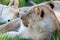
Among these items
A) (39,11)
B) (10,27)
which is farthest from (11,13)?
(39,11)

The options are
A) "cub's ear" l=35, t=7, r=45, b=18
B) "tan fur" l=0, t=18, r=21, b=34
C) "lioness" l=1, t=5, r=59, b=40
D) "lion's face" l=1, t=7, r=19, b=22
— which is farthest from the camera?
"lion's face" l=1, t=7, r=19, b=22

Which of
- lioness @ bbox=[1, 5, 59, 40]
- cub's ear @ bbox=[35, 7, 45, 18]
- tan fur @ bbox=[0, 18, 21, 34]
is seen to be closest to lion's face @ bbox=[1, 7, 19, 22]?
tan fur @ bbox=[0, 18, 21, 34]

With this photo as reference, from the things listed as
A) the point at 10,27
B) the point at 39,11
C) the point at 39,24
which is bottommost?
the point at 10,27

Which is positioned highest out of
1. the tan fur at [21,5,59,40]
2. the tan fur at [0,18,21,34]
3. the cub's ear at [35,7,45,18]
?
Answer: the cub's ear at [35,7,45,18]

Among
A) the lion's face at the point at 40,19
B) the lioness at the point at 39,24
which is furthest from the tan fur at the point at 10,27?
the lion's face at the point at 40,19

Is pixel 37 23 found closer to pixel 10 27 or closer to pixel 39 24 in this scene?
pixel 39 24

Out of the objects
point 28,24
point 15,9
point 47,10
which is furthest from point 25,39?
point 15,9

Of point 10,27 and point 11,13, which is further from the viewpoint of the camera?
point 11,13

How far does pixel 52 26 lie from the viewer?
541 cm

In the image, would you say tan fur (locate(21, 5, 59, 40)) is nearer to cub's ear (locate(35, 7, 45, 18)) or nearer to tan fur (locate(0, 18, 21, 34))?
cub's ear (locate(35, 7, 45, 18))

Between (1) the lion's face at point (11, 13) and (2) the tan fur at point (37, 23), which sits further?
(1) the lion's face at point (11, 13)

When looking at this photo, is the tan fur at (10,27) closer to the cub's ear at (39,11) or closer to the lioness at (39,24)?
the lioness at (39,24)

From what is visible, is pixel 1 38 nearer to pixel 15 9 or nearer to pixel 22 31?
pixel 22 31

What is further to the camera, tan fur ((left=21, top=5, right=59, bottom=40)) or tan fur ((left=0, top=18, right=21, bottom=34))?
tan fur ((left=0, top=18, right=21, bottom=34))
